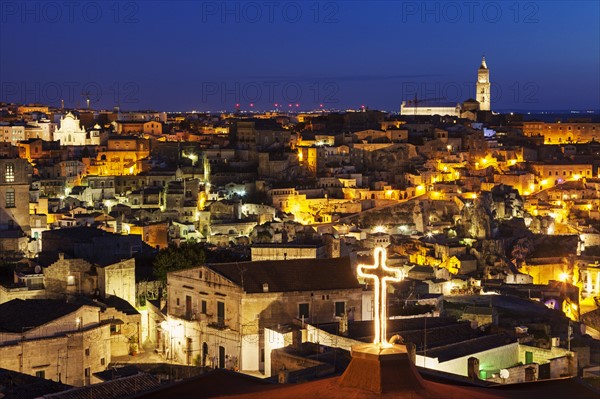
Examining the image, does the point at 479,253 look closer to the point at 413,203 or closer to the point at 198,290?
the point at 413,203

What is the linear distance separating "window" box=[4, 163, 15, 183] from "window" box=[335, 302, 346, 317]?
1189 centimetres

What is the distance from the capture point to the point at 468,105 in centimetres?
7112

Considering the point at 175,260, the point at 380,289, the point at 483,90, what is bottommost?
the point at 175,260

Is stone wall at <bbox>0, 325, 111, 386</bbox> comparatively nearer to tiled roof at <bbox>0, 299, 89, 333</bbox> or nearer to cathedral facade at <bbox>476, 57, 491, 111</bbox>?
tiled roof at <bbox>0, 299, 89, 333</bbox>

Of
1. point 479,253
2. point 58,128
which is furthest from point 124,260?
point 58,128

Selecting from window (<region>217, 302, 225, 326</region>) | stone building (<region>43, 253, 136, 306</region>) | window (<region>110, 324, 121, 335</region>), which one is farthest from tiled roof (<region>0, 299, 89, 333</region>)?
window (<region>217, 302, 225, 326</region>)

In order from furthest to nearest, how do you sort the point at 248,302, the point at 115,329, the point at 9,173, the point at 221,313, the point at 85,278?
the point at 9,173
the point at 85,278
the point at 115,329
the point at 221,313
the point at 248,302

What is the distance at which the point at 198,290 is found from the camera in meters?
17.2

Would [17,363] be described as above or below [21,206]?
below

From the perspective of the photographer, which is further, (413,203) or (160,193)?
(413,203)

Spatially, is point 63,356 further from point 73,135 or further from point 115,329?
point 73,135

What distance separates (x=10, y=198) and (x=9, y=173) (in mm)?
719

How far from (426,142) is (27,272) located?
3187 cm

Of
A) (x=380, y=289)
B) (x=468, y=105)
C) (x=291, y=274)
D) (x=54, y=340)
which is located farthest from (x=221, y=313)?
(x=468, y=105)
